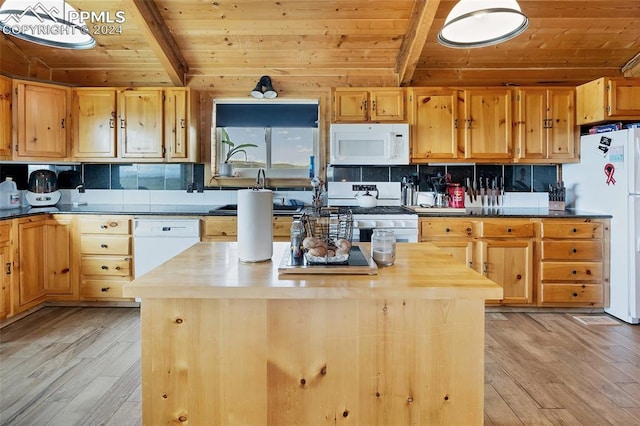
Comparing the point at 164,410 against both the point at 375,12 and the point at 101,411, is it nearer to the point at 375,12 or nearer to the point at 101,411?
the point at 101,411

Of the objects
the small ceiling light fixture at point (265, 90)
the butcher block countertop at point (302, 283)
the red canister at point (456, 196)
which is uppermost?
the small ceiling light fixture at point (265, 90)

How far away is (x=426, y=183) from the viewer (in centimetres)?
416

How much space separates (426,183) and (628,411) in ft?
8.44

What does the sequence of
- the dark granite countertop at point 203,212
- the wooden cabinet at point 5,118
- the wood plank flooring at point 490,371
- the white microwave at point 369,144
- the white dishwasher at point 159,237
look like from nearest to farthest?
the wood plank flooring at point 490,371
the wooden cabinet at point 5,118
the dark granite countertop at point 203,212
the white dishwasher at point 159,237
the white microwave at point 369,144

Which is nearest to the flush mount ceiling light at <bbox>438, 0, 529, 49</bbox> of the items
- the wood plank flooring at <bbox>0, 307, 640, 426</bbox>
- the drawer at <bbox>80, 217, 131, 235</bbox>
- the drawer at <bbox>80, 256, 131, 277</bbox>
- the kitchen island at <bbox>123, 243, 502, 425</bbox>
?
the kitchen island at <bbox>123, 243, 502, 425</bbox>

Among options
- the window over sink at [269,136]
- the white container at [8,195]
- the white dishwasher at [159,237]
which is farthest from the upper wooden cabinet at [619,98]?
the white container at [8,195]

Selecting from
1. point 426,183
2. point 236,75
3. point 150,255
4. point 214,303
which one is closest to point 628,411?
point 214,303

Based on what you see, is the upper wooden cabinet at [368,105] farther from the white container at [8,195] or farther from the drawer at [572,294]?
the white container at [8,195]

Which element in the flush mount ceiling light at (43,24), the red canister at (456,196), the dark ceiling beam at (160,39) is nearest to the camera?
the flush mount ceiling light at (43,24)

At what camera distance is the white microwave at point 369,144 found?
12.3ft

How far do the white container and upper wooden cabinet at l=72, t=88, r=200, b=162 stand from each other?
0.60 meters

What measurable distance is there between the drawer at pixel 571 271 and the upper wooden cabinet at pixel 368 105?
1866mm

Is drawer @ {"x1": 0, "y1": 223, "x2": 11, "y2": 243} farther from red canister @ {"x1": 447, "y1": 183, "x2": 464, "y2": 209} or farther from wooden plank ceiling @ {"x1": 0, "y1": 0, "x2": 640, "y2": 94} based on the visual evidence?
red canister @ {"x1": 447, "y1": 183, "x2": 464, "y2": 209}

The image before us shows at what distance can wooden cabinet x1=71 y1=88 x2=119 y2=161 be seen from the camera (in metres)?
3.79
